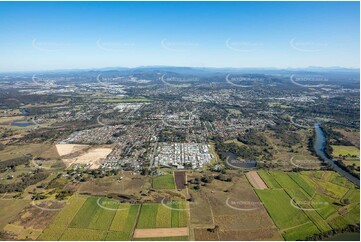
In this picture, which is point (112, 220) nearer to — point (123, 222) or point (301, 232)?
point (123, 222)

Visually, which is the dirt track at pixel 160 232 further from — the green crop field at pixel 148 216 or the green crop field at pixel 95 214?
the green crop field at pixel 95 214

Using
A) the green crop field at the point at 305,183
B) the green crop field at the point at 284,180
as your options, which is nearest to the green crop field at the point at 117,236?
the green crop field at the point at 284,180

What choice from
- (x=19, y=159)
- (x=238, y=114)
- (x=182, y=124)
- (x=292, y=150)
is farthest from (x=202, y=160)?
(x=238, y=114)

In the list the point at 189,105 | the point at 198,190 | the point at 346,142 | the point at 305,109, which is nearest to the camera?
the point at 198,190

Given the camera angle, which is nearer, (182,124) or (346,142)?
(346,142)

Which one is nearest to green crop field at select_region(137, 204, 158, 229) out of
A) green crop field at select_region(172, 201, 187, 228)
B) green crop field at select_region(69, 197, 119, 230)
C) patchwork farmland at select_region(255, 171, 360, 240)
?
green crop field at select_region(172, 201, 187, 228)

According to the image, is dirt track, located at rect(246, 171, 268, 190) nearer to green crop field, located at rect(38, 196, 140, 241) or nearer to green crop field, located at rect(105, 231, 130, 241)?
green crop field, located at rect(38, 196, 140, 241)

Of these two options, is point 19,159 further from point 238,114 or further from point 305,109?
point 305,109
